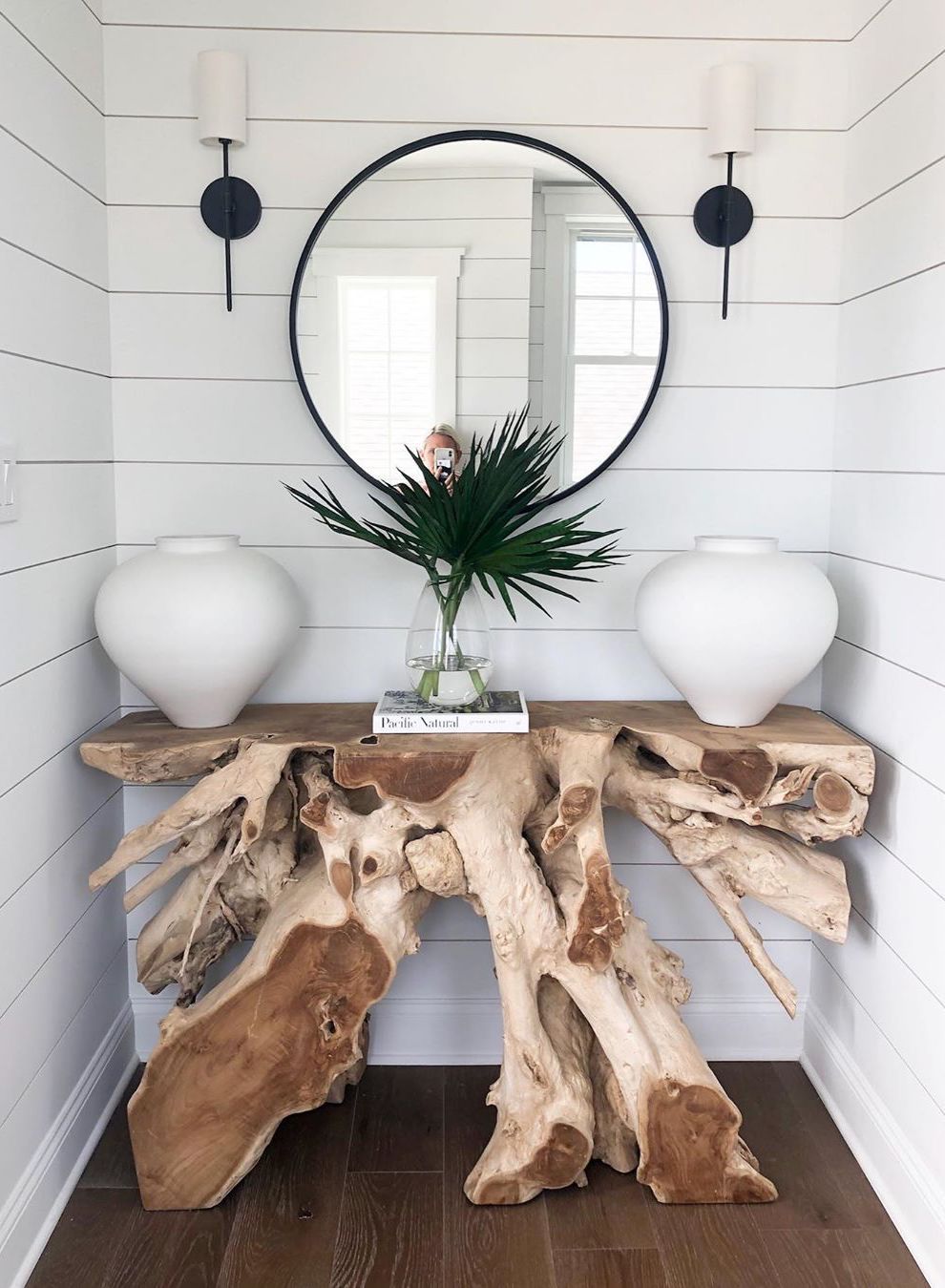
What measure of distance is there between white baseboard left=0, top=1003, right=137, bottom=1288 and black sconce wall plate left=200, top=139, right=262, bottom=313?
1419mm

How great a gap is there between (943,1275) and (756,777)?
746 mm

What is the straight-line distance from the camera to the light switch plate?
159 cm

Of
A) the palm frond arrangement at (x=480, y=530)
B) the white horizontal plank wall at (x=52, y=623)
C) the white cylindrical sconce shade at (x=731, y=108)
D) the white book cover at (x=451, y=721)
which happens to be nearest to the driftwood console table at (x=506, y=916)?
the white book cover at (x=451, y=721)

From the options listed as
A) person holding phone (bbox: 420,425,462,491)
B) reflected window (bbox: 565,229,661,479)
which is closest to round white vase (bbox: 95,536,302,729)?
person holding phone (bbox: 420,425,462,491)

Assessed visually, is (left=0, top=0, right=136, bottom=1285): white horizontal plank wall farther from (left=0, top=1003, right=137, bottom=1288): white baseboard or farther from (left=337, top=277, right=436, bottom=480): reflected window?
(left=337, top=277, right=436, bottom=480): reflected window

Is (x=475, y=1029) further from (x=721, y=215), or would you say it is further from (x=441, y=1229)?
(x=721, y=215)

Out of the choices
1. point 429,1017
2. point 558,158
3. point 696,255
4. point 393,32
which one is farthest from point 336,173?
point 429,1017

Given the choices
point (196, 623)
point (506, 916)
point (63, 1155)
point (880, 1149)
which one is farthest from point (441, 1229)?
point (196, 623)

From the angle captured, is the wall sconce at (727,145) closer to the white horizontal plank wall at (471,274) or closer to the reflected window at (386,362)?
the white horizontal plank wall at (471,274)

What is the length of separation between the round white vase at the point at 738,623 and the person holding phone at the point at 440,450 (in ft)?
1.41

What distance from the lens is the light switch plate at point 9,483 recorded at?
159 centimetres

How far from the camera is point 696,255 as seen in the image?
209cm

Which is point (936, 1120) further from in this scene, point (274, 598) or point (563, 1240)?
point (274, 598)

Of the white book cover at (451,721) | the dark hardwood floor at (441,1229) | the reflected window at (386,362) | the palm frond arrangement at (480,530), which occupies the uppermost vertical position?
the reflected window at (386,362)
